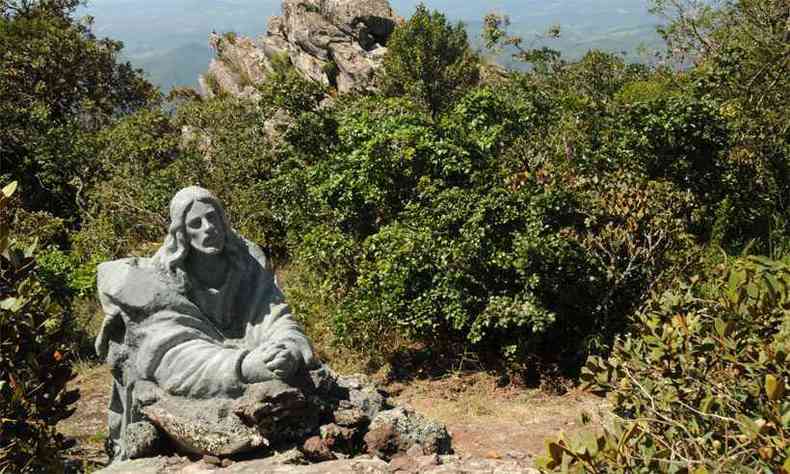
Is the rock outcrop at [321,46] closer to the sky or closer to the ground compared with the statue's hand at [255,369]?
closer to the sky

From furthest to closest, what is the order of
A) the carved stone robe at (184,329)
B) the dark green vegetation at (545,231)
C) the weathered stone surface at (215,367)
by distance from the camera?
the carved stone robe at (184,329)
the weathered stone surface at (215,367)
the dark green vegetation at (545,231)

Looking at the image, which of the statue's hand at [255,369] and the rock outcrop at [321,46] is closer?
the statue's hand at [255,369]

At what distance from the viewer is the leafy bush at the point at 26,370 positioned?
4.34 metres

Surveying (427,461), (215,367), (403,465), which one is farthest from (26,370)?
(427,461)

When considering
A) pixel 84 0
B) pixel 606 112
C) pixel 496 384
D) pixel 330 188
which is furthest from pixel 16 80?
pixel 496 384

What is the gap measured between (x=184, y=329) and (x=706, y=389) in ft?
10.2

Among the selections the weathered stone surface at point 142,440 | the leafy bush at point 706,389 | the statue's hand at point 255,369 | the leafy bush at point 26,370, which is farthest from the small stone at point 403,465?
the leafy bush at point 26,370

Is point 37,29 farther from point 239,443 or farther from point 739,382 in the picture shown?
point 739,382

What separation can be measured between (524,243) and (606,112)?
4.62 metres

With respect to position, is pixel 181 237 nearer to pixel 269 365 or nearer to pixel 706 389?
pixel 269 365

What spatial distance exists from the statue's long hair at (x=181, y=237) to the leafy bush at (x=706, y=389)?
2.50m

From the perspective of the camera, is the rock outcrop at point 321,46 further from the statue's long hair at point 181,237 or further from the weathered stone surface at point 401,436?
the weathered stone surface at point 401,436

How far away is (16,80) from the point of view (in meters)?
18.5

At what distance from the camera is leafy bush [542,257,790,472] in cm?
279
